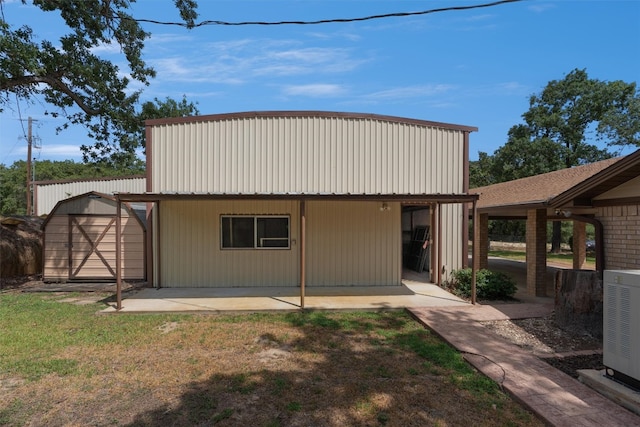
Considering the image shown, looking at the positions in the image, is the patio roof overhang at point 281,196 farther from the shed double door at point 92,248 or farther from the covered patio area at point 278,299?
the shed double door at point 92,248

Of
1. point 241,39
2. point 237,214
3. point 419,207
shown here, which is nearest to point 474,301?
point 419,207

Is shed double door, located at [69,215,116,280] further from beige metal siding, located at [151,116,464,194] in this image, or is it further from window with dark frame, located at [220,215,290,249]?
window with dark frame, located at [220,215,290,249]

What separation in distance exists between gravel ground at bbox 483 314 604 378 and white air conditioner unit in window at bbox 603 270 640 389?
1.86 feet

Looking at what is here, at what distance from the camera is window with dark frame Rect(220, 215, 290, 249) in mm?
9422

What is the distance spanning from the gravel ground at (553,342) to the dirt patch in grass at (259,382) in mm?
1188

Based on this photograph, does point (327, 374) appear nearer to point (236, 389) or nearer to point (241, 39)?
point (236, 389)

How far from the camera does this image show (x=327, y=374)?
435 cm

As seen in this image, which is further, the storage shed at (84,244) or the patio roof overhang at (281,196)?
the storage shed at (84,244)

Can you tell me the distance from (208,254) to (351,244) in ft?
Answer: 12.1

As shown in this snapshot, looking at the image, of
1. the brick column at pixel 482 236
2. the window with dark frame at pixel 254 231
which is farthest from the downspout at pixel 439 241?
the window with dark frame at pixel 254 231

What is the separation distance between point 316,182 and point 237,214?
2.20m

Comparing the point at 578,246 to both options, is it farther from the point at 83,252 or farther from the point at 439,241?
the point at 83,252

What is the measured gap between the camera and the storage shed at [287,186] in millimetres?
9141

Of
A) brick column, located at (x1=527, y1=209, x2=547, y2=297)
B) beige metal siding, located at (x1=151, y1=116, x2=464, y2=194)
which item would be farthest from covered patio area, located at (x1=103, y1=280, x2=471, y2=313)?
beige metal siding, located at (x1=151, y1=116, x2=464, y2=194)
